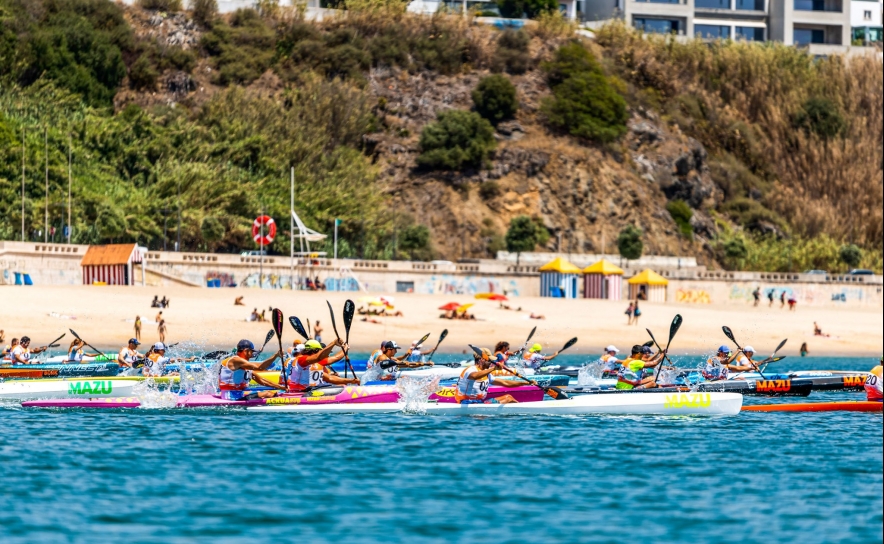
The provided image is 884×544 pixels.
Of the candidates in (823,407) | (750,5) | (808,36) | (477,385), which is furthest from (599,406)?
(808,36)

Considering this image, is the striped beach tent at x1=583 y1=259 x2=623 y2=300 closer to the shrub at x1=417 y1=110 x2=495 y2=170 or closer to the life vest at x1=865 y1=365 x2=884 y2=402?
the shrub at x1=417 y1=110 x2=495 y2=170

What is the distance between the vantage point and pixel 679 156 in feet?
378

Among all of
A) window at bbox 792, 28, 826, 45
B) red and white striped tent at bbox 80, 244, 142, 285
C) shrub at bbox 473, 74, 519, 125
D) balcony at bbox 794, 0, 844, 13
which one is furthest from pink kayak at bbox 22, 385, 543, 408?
balcony at bbox 794, 0, 844, 13

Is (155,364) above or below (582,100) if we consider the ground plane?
below

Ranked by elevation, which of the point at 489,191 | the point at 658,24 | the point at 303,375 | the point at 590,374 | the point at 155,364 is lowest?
the point at 590,374

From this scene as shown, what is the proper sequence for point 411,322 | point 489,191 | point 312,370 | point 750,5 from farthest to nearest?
point 750,5, point 489,191, point 411,322, point 312,370

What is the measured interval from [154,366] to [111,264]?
37.2 meters

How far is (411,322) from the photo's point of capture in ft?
218

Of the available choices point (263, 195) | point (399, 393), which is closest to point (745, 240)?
point (263, 195)

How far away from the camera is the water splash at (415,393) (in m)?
31.1

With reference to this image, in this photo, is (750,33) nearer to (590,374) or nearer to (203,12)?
(203,12)

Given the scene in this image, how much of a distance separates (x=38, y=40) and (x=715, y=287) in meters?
55.9

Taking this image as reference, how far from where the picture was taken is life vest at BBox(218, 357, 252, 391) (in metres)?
31.4

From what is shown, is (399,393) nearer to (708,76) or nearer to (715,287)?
(715,287)
